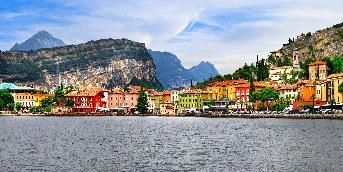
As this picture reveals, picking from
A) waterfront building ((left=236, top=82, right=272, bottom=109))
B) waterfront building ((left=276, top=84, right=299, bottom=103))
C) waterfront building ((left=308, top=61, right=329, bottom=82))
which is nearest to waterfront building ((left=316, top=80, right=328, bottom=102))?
waterfront building ((left=276, top=84, right=299, bottom=103))

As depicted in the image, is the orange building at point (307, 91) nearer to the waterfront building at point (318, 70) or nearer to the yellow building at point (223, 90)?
the waterfront building at point (318, 70)

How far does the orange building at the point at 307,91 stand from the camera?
147 metres

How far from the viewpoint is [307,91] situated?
14812 cm

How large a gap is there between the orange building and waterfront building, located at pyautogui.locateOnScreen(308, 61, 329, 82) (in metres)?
12.3

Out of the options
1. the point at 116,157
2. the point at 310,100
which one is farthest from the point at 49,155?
the point at 310,100

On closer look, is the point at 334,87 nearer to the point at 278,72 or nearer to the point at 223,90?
the point at 223,90

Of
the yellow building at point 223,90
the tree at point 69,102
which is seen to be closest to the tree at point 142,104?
the yellow building at point 223,90

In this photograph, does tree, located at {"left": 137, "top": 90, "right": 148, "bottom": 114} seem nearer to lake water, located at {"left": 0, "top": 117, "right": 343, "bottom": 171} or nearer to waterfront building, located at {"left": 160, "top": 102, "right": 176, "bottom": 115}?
waterfront building, located at {"left": 160, "top": 102, "right": 176, "bottom": 115}

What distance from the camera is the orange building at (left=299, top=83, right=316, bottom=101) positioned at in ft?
484

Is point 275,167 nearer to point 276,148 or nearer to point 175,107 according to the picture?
point 276,148

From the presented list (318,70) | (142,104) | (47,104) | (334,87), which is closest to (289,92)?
(318,70)

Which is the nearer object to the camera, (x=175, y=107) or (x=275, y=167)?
(x=275, y=167)

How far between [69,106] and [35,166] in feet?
508

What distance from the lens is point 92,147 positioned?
57.9 m
